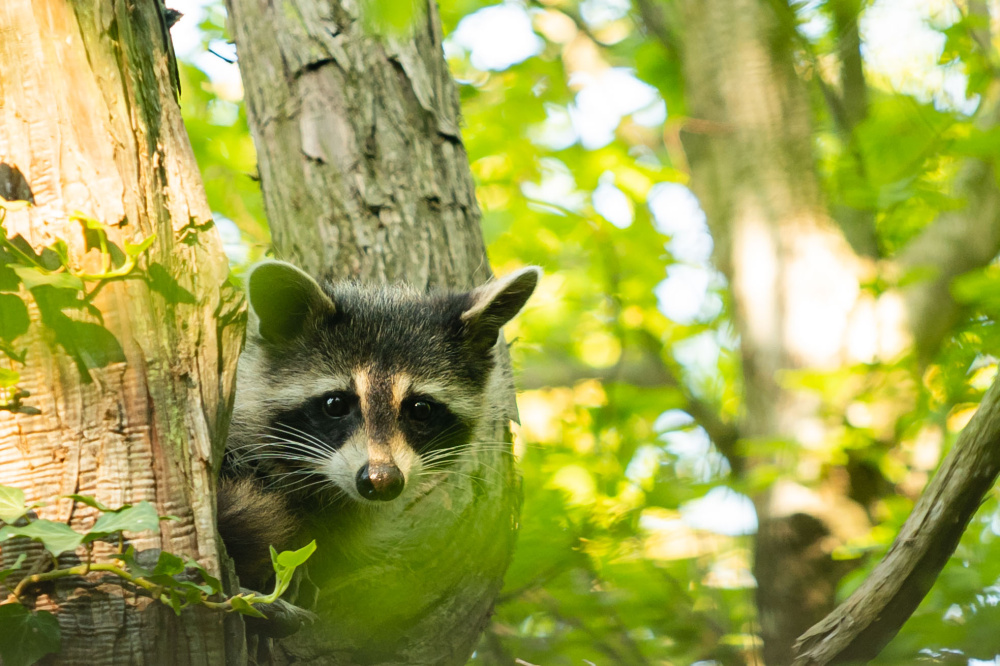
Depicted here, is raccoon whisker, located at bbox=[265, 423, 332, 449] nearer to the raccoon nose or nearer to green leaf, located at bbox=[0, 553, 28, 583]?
the raccoon nose

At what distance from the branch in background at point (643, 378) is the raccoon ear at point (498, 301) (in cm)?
330

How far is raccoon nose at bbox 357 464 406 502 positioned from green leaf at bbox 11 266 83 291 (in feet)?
5.37

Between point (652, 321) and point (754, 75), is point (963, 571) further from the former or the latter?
point (652, 321)

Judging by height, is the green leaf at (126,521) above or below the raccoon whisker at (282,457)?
below

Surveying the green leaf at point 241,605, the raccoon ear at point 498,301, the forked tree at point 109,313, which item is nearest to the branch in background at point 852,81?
the raccoon ear at point 498,301

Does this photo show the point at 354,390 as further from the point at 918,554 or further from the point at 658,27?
the point at 658,27

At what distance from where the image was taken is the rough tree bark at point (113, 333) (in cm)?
168

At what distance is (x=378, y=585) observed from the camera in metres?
2.88

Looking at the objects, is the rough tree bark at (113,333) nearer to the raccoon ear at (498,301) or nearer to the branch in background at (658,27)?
the raccoon ear at (498,301)

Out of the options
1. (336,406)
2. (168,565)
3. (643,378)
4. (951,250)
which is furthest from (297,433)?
(643,378)

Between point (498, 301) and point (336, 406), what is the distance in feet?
2.76

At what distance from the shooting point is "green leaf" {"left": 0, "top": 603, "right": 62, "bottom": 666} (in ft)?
5.09

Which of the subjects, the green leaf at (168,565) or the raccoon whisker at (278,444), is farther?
the raccoon whisker at (278,444)

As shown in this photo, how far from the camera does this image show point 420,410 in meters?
3.69
